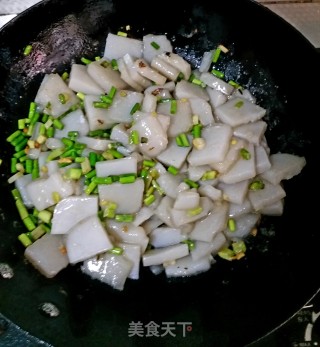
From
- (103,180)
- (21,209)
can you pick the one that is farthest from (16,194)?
(103,180)

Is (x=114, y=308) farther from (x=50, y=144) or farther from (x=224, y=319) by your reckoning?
(x=50, y=144)

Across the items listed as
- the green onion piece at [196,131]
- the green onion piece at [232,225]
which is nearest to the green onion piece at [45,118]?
the green onion piece at [196,131]

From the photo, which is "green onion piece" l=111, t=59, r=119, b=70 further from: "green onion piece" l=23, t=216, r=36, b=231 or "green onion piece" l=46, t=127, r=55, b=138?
"green onion piece" l=23, t=216, r=36, b=231

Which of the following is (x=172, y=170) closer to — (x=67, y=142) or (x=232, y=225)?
(x=232, y=225)

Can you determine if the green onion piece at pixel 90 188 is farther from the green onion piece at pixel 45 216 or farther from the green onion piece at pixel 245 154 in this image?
the green onion piece at pixel 245 154

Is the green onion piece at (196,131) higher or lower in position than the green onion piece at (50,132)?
lower
